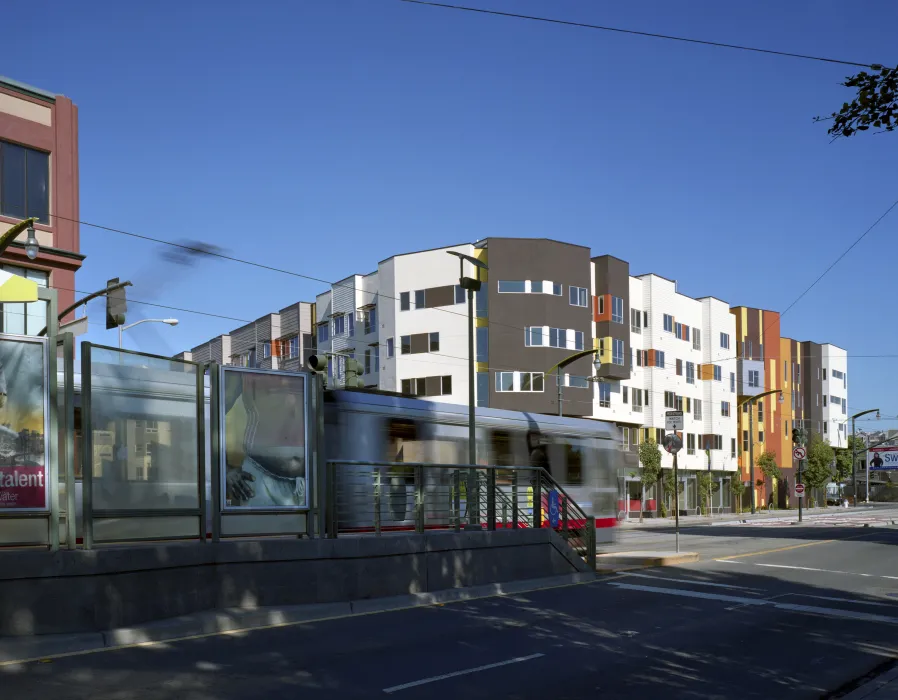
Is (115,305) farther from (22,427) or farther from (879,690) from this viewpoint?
(879,690)

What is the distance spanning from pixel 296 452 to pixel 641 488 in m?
59.8

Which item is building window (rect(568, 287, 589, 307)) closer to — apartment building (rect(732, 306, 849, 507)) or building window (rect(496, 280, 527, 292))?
building window (rect(496, 280, 527, 292))

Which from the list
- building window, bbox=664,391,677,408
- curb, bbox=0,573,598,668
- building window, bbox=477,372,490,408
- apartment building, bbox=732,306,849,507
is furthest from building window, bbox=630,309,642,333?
curb, bbox=0,573,598,668

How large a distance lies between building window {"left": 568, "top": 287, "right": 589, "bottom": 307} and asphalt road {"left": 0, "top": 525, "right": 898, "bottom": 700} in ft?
150

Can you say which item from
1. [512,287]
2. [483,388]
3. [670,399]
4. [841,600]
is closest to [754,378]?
[670,399]

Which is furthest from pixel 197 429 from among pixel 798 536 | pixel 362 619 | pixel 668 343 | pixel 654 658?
pixel 668 343

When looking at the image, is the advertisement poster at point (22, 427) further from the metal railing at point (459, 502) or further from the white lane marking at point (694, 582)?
the white lane marking at point (694, 582)

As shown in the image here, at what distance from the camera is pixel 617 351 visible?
67.0 meters

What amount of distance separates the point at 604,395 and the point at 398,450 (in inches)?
1854

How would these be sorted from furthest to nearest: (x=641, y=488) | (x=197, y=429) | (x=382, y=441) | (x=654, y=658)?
(x=641, y=488), (x=382, y=441), (x=197, y=429), (x=654, y=658)

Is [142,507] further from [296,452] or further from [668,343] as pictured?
[668,343]

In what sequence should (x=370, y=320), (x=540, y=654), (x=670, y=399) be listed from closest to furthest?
(x=540, y=654) < (x=370, y=320) < (x=670, y=399)

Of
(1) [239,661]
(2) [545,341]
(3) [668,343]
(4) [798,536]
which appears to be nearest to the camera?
(1) [239,661]

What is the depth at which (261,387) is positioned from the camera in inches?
511
